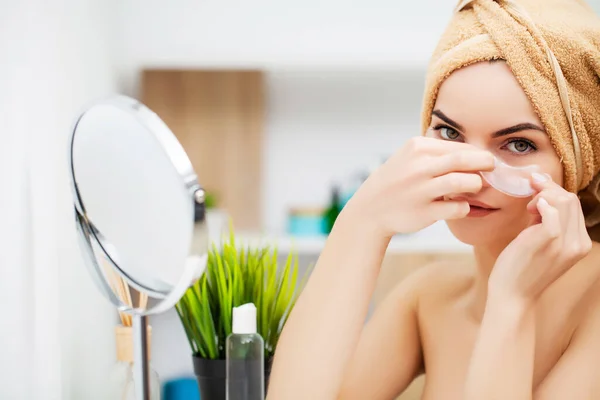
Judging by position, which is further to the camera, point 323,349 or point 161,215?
point 323,349

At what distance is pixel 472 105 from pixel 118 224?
383 millimetres

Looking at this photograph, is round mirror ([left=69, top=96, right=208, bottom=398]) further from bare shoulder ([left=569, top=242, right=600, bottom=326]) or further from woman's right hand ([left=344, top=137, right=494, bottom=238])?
bare shoulder ([left=569, top=242, right=600, bottom=326])

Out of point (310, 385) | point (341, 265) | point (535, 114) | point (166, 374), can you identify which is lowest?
point (166, 374)

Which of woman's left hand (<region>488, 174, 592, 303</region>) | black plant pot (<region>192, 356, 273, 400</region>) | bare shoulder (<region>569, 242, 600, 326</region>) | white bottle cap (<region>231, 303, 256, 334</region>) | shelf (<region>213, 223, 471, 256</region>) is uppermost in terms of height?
woman's left hand (<region>488, 174, 592, 303</region>)

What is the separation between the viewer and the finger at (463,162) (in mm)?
679

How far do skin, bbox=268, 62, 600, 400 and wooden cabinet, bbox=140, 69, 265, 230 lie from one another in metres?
1.54

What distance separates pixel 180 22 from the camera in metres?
2.32

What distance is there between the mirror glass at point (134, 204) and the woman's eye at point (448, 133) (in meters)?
0.31

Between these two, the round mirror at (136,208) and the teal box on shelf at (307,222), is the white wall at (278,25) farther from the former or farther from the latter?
the round mirror at (136,208)

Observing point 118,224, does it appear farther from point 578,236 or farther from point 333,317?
point 578,236

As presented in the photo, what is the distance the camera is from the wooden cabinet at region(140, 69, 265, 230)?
7.72 ft

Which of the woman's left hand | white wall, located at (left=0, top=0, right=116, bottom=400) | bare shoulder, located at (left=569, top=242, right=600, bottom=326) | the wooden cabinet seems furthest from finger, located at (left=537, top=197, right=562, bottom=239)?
the wooden cabinet

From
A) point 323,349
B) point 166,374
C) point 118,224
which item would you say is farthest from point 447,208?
point 166,374

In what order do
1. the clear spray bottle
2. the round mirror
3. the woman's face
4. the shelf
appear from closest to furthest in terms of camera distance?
1. the round mirror
2. the woman's face
3. the clear spray bottle
4. the shelf
